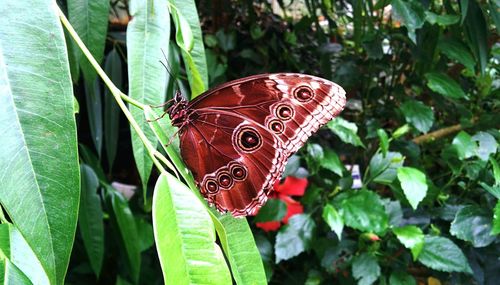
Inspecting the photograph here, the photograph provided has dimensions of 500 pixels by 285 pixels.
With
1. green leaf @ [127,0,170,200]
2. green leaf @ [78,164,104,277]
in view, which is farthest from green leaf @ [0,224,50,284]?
green leaf @ [78,164,104,277]

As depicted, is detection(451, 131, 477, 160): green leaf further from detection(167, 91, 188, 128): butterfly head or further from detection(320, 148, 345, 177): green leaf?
detection(167, 91, 188, 128): butterfly head

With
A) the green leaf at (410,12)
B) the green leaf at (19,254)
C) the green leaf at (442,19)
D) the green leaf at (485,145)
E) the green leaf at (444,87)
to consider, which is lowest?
the green leaf at (485,145)

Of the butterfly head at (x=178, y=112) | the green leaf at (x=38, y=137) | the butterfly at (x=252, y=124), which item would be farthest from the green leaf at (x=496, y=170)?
the green leaf at (x=38, y=137)

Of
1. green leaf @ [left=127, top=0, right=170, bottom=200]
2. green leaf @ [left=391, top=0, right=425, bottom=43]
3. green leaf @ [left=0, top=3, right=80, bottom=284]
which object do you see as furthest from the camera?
green leaf @ [left=391, top=0, right=425, bottom=43]

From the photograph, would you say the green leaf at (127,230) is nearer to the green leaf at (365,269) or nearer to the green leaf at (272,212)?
the green leaf at (272,212)

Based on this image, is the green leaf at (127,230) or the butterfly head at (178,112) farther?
the green leaf at (127,230)

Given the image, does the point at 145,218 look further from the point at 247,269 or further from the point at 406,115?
the point at 247,269
